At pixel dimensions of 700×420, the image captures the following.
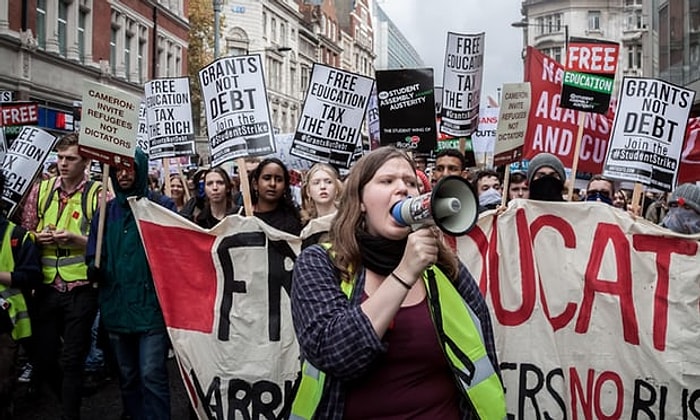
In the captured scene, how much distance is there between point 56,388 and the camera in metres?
5.71

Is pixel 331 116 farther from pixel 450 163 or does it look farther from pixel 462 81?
pixel 462 81

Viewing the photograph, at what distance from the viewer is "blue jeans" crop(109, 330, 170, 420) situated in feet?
16.2

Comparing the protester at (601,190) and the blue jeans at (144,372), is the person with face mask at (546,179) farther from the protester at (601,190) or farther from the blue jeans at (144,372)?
the blue jeans at (144,372)

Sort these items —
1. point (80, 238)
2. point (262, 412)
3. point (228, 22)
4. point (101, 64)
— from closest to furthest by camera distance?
point (262, 412) → point (80, 238) → point (101, 64) → point (228, 22)

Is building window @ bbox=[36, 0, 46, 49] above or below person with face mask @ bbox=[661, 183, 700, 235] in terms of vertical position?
above

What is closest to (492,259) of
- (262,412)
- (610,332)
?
(610,332)

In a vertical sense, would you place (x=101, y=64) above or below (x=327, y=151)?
above

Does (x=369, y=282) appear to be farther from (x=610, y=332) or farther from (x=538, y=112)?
(x=538, y=112)

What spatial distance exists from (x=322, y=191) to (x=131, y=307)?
64.8 inches

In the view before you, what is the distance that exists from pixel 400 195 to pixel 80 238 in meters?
Answer: 3.78

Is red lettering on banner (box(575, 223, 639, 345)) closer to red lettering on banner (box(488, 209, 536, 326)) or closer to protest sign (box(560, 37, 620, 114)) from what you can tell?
red lettering on banner (box(488, 209, 536, 326))

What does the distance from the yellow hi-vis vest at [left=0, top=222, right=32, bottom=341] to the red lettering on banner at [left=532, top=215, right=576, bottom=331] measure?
325 cm

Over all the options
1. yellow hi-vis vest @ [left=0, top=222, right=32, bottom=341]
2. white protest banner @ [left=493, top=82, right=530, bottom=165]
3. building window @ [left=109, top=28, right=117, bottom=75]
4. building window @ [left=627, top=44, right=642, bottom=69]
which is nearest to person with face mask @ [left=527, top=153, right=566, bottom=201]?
white protest banner @ [left=493, top=82, right=530, bottom=165]

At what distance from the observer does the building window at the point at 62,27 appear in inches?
1072
